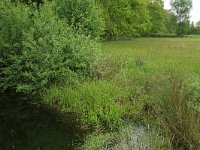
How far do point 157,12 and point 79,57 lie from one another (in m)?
52.1

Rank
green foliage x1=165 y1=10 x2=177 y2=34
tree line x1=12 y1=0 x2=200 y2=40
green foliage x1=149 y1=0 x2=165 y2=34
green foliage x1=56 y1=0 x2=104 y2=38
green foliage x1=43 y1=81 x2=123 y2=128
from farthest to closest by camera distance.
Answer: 1. green foliage x1=165 y1=10 x2=177 y2=34
2. green foliage x1=149 y1=0 x2=165 y2=34
3. tree line x1=12 y1=0 x2=200 y2=40
4. green foliage x1=56 y1=0 x2=104 y2=38
5. green foliage x1=43 y1=81 x2=123 y2=128

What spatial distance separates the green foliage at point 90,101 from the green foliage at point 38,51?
0.92 metres

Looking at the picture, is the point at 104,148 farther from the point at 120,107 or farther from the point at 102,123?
the point at 120,107

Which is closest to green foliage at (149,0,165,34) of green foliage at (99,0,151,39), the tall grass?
green foliage at (99,0,151,39)

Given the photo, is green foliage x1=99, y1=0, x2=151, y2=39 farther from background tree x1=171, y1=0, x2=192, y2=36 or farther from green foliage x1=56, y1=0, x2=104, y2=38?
background tree x1=171, y1=0, x2=192, y2=36

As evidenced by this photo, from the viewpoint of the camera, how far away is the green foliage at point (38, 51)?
15492mm

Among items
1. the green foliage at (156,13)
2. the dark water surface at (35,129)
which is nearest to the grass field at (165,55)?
the dark water surface at (35,129)

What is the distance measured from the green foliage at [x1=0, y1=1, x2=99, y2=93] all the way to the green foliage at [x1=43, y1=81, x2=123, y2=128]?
36.2 inches

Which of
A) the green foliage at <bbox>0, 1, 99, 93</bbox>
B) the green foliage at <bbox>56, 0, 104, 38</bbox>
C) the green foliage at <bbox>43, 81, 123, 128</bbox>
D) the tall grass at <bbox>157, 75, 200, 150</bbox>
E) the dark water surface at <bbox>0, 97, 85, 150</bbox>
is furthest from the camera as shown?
the green foliage at <bbox>56, 0, 104, 38</bbox>

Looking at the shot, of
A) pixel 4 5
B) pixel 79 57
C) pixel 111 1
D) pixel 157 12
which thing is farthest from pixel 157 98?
pixel 157 12

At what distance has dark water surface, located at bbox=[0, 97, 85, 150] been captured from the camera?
11.0 metres

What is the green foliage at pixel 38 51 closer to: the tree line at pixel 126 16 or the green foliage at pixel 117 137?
the green foliage at pixel 117 137

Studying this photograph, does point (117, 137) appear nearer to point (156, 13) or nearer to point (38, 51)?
point (38, 51)

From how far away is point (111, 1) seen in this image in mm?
41719
